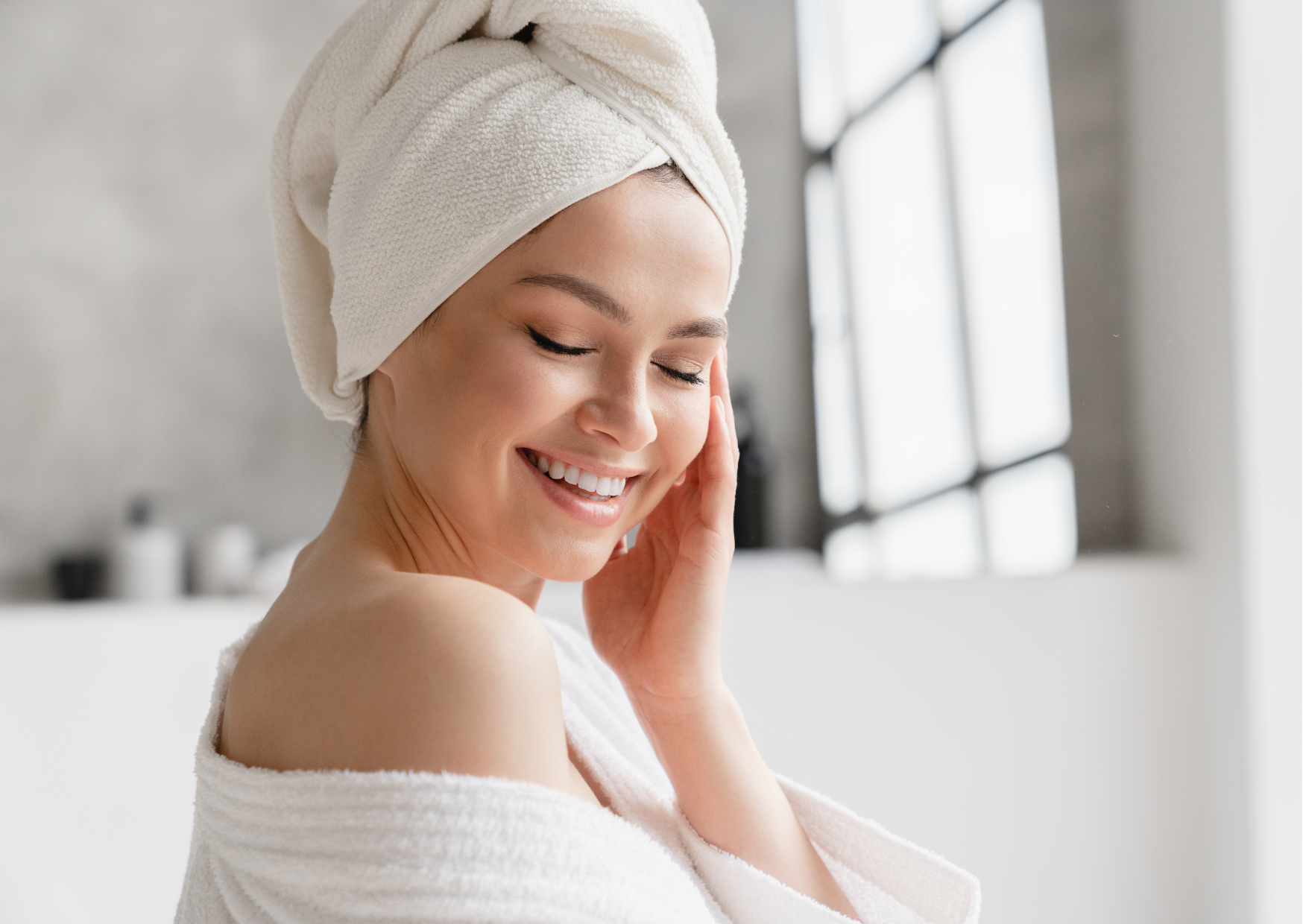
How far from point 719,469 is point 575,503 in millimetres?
219

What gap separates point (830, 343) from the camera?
2508 millimetres

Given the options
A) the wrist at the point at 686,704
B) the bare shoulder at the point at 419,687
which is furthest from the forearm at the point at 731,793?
the bare shoulder at the point at 419,687

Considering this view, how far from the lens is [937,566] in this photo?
2295mm

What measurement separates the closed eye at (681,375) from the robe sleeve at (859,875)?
35 cm

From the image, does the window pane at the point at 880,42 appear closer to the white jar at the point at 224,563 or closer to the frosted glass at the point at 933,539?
the frosted glass at the point at 933,539

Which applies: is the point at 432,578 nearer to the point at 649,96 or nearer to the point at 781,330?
the point at 649,96

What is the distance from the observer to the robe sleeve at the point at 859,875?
733mm

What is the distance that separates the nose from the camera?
654 millimetres

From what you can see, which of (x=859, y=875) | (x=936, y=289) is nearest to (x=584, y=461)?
(x=859, y=875)

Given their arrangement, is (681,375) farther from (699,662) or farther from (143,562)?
(143,562)

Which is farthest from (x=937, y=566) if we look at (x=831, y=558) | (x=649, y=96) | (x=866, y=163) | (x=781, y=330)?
(x=649, y=96)

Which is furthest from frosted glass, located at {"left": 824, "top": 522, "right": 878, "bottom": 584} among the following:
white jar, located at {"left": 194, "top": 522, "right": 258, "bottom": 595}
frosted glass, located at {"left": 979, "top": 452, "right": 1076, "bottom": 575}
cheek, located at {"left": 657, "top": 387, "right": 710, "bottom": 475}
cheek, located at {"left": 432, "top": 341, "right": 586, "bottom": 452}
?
cheek, located at {"left": 432, "top": 341, "right": 586, "bottom": 452}

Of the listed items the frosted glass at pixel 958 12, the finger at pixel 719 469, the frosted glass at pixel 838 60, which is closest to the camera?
the finger at pixel 719 469

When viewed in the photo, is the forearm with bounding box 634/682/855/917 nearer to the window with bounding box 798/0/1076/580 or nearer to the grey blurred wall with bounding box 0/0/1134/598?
the window with bounding box 798/0/1076/580
